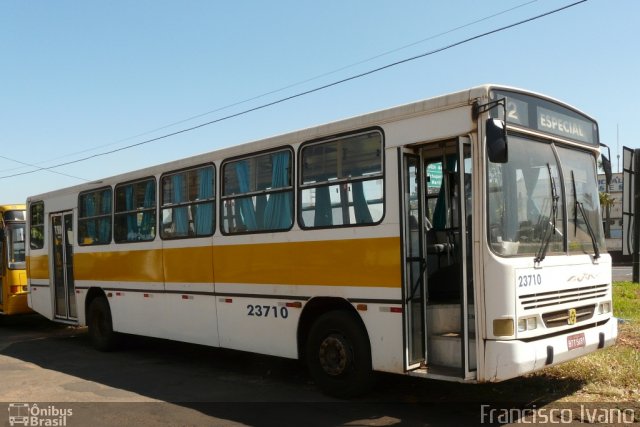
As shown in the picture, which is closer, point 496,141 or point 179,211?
point 496,141

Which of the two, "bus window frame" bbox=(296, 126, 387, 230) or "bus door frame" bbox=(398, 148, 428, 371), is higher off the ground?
"bus window frame" bbox=(296, 126, 387, 230)

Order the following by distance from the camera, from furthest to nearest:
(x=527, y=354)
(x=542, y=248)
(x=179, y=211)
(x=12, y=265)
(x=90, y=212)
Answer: (x=12, y=265)
(x=90, y=212)
(x=179, y=211)
(x=542, y=248)
(x=527, y=354)

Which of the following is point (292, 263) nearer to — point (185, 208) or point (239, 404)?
point (239, 404)

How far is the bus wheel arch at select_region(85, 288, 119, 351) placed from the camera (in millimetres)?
10617

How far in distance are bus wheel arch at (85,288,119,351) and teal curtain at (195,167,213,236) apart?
125 inches

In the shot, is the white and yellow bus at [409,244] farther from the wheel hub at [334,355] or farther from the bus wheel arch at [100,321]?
the bus wheel arch at [100,321]

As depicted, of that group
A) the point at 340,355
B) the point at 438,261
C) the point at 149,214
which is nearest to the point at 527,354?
the point at 438,261

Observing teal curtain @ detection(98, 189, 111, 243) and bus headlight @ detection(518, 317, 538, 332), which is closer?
bus headlight @ detection(518, 317, 538, 332)

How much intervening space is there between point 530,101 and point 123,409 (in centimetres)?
538

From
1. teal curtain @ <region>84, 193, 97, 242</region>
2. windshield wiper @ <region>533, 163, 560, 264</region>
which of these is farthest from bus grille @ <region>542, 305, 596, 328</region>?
teal curtain @ <region>84, 193, 97, 242</region>

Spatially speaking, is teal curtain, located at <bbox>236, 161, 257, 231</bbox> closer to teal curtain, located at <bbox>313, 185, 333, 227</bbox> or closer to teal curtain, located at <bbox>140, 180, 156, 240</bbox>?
teal curtain, located at <bbox>313, 185, 333, 227</bbox>

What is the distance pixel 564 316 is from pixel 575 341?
0.89 ft

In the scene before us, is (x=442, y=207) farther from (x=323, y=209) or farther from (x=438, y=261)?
(x=323, y=209)

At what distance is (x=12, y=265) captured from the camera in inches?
546
